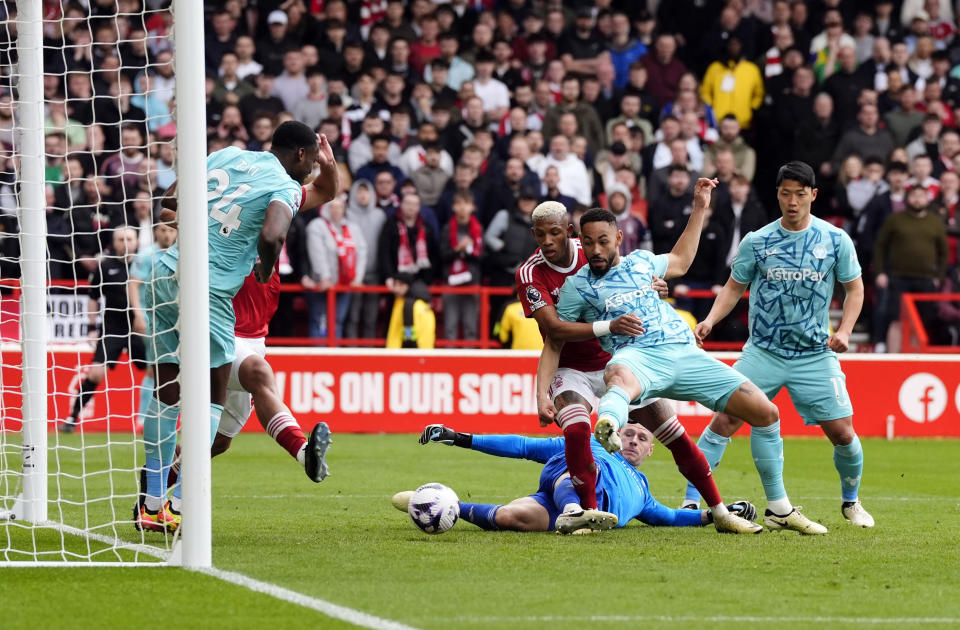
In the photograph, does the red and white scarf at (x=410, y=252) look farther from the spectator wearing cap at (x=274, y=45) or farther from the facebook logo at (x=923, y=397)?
the facebook logo at (x=923, y=397)

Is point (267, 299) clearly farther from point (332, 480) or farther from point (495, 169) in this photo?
point (495, 169)

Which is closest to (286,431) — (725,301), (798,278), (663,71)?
(725,301)

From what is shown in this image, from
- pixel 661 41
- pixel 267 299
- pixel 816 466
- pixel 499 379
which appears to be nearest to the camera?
pixel 267 299

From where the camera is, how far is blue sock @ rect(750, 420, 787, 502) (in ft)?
28.1

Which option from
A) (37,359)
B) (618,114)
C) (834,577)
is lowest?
(834,577)

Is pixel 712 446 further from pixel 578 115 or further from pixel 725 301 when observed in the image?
pixel 578 115

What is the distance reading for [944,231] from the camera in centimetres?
1747

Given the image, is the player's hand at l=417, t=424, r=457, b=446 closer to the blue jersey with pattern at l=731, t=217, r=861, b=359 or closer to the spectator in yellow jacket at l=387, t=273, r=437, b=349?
the blue jersey with pattern at l=731, t=217, r=861, b=359

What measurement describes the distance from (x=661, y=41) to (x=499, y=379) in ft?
20.2

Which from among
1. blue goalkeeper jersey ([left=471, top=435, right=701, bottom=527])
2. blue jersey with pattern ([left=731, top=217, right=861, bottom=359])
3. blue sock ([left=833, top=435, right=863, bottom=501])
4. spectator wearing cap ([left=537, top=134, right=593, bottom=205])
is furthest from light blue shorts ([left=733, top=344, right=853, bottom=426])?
spectator wearing cap ([left=537, top=134, right=593, bottom=205])

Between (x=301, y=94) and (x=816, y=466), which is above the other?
(x=301, y=94)

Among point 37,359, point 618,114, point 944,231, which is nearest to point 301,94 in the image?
point 618,114

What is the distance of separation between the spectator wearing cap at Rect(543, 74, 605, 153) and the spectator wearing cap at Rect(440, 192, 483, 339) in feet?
7.40

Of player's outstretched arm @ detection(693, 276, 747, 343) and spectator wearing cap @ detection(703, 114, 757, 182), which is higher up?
spectator wearing cap @ detection(703, 114, 757, 182)
